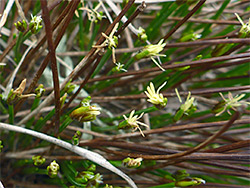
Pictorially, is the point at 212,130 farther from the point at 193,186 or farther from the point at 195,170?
the point at 193,186

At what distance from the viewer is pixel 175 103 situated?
4.71 ft

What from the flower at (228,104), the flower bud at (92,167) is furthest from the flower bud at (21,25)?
the flower at (228,104)

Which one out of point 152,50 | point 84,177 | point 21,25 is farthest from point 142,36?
point 84,177

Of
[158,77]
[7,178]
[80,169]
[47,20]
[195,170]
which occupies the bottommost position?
[7,178]

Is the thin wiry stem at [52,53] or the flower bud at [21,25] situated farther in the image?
the flower bud at [21,25]

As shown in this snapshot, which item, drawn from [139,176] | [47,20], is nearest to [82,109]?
[47,20]

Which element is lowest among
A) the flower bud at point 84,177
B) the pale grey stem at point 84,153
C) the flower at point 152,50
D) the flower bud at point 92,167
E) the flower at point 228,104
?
the flower bud at point 84,177

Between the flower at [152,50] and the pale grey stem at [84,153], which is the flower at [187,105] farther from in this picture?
the pale grey stem at [84,153]

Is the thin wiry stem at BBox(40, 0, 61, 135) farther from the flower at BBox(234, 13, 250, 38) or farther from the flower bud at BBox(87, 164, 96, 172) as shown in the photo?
the flower at BBox(234, 13, 250, 38)

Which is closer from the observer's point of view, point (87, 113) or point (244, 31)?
point (87, 113)

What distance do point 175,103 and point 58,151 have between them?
653 mm

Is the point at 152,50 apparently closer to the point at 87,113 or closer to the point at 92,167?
the point at 87,113

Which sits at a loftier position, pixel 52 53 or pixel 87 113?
pixel 52 53

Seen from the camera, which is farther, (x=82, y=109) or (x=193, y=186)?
(x=193, y=186)
